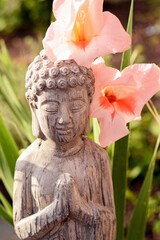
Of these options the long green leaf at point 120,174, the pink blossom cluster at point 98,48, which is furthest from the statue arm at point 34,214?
the long green leaf at point 120,174

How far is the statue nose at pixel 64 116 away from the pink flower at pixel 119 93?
0.34 ft

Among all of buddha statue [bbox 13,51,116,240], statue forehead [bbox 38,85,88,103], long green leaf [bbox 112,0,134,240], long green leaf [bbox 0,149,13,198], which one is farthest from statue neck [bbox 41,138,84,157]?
long green leaf [bbox 0,149,13,198]

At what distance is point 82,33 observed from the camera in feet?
4.65

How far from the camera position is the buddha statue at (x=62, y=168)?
1402 mm

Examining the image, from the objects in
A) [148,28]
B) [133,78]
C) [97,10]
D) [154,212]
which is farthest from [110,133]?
[148,28]

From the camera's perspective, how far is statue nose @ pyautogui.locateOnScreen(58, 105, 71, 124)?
55.0 inches

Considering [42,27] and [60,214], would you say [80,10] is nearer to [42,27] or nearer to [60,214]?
[60,214]

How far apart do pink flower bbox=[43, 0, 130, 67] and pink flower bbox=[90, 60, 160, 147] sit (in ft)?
0.29

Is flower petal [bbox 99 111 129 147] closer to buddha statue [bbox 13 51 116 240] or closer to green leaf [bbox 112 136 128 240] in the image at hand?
buddha statue [bbox 13 51 116 240]

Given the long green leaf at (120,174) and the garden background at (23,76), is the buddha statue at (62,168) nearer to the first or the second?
the long green leaf at (120,174)

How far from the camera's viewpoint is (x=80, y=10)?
54.6 inches

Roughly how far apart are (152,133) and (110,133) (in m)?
1.73

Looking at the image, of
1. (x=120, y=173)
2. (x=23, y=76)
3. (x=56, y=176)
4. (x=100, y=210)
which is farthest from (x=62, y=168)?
(x=23, y=76)

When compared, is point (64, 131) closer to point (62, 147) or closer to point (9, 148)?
point (62, 147)
